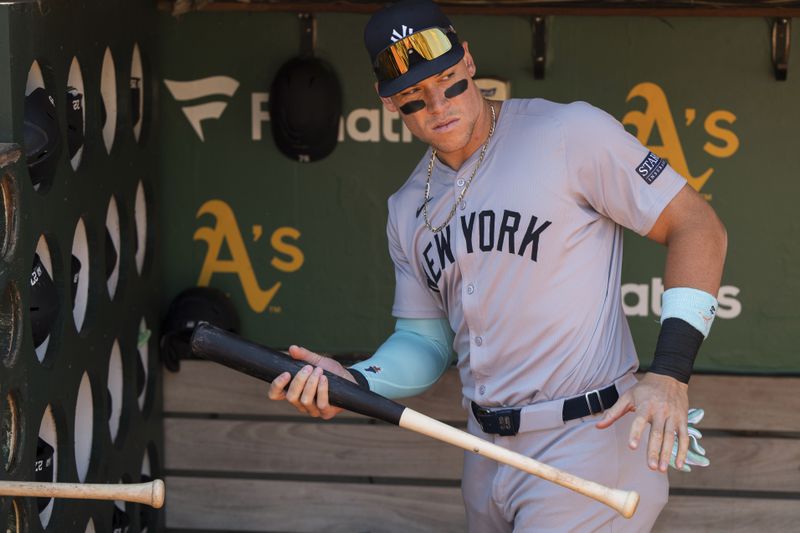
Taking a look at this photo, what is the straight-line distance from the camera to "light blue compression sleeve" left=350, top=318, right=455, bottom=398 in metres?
2.90

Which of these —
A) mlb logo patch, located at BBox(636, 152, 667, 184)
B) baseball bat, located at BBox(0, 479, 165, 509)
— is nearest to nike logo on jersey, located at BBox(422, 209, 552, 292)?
mlb logo patch, located at BBox(636, 152, 667, 184)

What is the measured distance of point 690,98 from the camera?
395 centimetres

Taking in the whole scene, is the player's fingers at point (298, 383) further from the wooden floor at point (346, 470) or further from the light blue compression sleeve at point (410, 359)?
the wooden floor at point (346, 470)

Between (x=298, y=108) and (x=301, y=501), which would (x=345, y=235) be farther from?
(x=301, y=501)

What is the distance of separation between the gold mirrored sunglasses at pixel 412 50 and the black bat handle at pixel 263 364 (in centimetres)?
66

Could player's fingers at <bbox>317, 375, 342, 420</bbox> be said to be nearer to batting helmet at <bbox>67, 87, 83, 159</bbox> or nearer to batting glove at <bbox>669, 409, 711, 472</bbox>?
batting glove at <bbox>669, 409, 711, 472</bbox>

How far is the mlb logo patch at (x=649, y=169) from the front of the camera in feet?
8.72

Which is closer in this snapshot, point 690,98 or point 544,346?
point 544,346

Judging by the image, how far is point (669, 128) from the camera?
3.97 meters

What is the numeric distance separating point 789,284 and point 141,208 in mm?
2036

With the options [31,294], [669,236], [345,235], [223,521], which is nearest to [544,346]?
[669,236]

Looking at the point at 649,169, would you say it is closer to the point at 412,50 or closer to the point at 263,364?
the point at 412,50

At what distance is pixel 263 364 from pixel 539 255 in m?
0.64

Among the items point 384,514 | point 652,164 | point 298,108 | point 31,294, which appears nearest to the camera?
point 652,164
